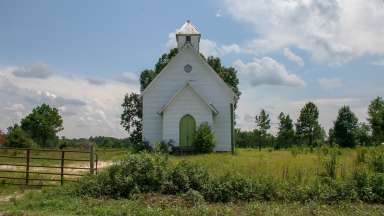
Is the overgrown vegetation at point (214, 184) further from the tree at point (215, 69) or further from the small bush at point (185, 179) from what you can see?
the tree at point (215, 69)

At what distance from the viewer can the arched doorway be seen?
30047 millimetres

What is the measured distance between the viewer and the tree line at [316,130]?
49.8 metres

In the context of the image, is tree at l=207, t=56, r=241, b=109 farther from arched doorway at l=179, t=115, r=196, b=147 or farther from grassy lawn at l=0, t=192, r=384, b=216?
grassy lawn at l=0, t=192, r=384, b=216

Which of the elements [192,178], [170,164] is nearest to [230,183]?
[192,178]

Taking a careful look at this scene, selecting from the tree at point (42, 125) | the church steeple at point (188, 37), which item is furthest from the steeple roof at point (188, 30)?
the tree at point (42, 125)

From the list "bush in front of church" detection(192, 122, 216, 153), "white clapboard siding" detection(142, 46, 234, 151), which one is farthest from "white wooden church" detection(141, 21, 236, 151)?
"bush in front of church" detection(192, 122, 216, 153)

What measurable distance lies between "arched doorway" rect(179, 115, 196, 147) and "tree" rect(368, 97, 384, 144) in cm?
2421

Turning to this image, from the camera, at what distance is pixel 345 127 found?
55.9m

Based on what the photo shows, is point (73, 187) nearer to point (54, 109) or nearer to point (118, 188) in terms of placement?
point (118, 188)

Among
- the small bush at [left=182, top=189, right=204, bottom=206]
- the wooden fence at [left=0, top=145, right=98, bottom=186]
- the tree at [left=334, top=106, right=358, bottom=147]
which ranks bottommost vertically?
the small bush at [left=182, top=189, right=204, bottom=206]

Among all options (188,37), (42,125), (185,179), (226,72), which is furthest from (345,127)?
(185,179)

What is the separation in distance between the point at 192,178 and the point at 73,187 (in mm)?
3566

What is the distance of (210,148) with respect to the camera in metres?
29.1

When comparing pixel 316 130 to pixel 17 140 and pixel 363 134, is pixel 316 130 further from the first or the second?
pixel 17 140
